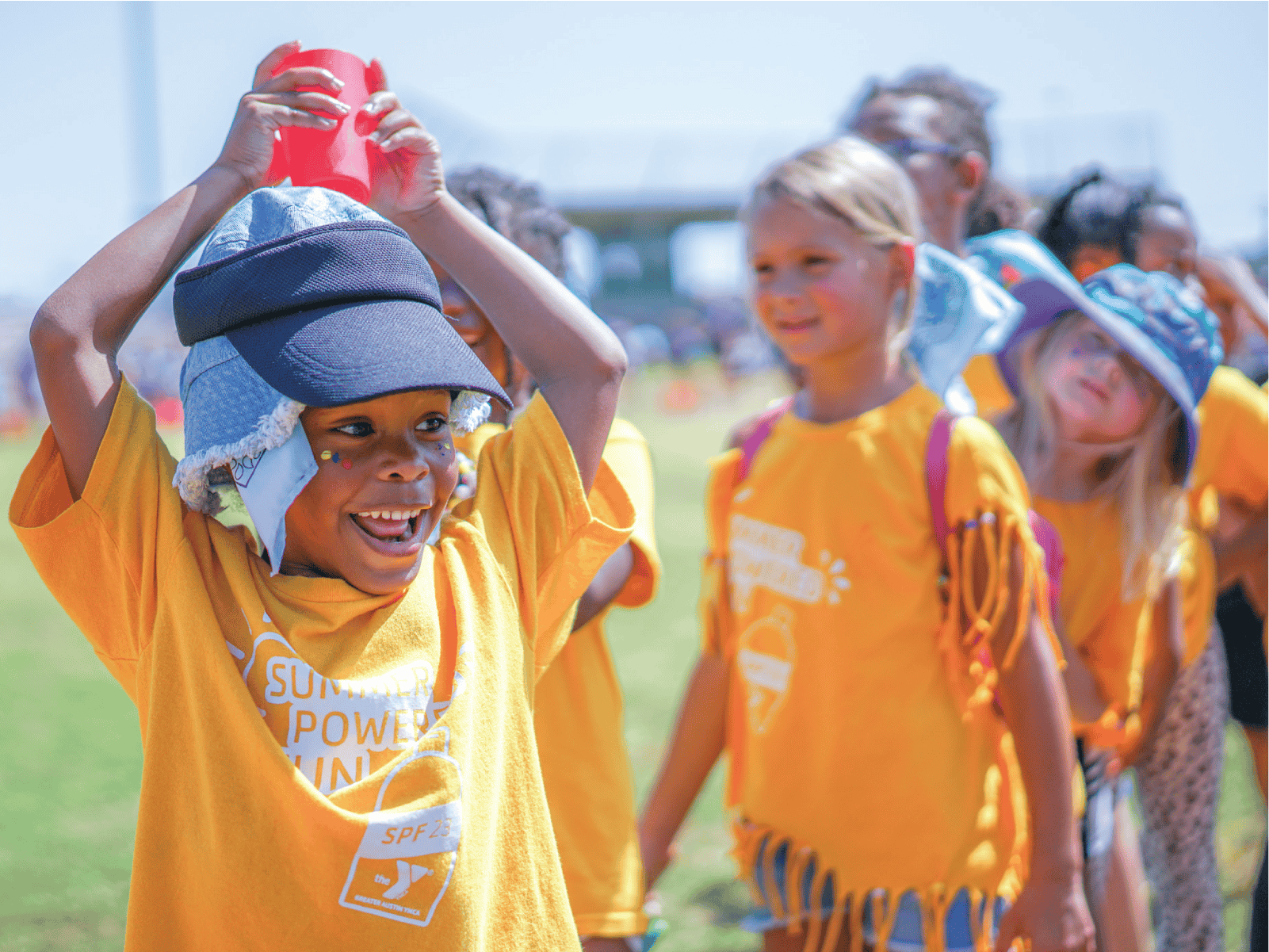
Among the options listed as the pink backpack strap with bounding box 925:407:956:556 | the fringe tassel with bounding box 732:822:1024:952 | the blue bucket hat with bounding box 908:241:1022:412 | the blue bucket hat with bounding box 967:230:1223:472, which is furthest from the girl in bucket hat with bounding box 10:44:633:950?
the blue bucket hat with bounding box 967:230:1223:472

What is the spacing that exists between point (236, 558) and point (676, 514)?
934 centimetres

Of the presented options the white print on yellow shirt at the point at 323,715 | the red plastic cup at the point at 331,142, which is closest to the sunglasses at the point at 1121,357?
the red plastic cup at the point at 331,142

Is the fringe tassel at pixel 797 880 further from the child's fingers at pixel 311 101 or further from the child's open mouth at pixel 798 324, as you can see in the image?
the child's fingers at pixel 311 101

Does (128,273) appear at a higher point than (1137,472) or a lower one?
higher

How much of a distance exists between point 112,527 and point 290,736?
34 centimetres

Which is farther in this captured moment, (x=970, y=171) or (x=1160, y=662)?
(x=970, y=171)

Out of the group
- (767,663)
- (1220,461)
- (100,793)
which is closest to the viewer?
(767,663)

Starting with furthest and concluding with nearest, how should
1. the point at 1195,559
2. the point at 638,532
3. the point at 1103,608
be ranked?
the point at 1195,559
the point at 1103,608
the point at 638,532

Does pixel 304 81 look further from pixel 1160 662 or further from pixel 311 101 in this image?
pixel 1160 662

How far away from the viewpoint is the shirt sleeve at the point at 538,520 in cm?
160

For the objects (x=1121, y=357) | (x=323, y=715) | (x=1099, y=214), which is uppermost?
(x=1099, y=214)

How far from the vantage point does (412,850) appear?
137 centimetres

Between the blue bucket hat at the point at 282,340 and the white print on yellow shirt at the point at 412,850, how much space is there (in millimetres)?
334

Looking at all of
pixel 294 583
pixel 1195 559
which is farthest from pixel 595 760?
pixel 1195 559
